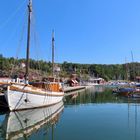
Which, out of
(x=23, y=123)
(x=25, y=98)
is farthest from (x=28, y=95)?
(x=23, y=123)

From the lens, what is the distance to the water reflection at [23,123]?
25.2 meters

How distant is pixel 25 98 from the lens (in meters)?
38.1

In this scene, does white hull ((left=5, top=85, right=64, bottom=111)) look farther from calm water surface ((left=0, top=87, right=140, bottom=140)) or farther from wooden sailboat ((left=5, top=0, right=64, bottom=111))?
calm water surface ((left=0, top=87, right=140, bottom=140))

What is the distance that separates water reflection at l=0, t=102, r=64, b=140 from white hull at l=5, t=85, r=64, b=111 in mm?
1096

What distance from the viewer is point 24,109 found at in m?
39.1

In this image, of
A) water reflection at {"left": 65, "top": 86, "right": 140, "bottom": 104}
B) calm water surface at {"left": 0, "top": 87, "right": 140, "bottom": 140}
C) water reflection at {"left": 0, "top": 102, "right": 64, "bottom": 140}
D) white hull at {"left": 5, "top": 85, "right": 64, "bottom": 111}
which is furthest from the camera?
water reflection at {"left": 65, "top": 86, "right": 140, "bottom": 104}

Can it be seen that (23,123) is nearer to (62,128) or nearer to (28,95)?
(62,128)

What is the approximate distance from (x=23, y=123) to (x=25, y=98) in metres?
8.17

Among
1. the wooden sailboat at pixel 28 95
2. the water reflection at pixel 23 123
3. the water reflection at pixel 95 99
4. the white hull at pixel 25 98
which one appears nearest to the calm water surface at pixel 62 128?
the water reflection at pixel 23 123

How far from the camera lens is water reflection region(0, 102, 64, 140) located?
2523 cm

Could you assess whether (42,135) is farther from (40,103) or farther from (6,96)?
(40,103)

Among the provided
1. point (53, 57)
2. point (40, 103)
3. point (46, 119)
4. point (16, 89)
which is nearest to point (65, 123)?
point (46, 119)

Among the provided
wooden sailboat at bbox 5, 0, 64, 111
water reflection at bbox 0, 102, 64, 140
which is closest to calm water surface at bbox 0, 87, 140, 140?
water reflection at bbox 0, 102, 64, 140

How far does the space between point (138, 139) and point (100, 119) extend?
11.3 metres
